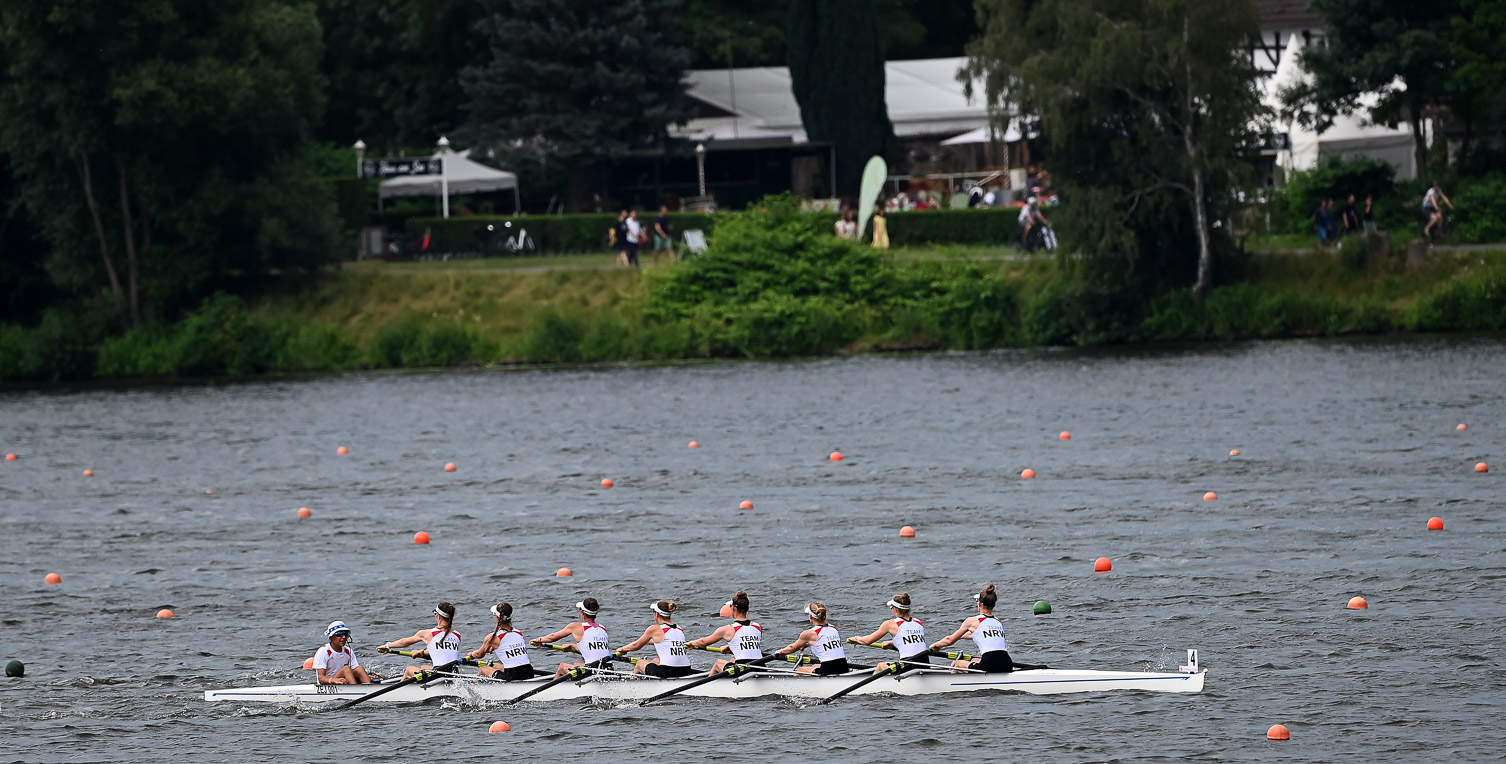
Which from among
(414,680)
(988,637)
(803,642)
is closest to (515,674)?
(414,680)

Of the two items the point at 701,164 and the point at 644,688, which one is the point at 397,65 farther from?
the point at 644,688

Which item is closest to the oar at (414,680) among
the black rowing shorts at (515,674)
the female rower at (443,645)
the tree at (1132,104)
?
the female rower at (443,645)

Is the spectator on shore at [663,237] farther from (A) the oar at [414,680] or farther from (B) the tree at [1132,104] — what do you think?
(A) the oar at [414,680]

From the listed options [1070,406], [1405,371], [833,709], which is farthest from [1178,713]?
[1405,371]

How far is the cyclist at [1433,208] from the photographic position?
173ft

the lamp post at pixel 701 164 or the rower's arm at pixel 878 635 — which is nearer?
the rower's arm at pixel 878 635

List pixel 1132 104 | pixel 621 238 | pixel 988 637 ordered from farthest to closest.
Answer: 1. pixel 621 238
2. pixel 1132 104
3. pixel 988 637

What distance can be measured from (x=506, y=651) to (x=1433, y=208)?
123 ft

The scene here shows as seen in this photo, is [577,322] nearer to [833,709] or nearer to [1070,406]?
[1070,406]

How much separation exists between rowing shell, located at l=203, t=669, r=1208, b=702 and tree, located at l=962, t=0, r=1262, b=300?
30883 mm

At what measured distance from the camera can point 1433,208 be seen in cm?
5278

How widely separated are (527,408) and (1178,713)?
2981 centimetres

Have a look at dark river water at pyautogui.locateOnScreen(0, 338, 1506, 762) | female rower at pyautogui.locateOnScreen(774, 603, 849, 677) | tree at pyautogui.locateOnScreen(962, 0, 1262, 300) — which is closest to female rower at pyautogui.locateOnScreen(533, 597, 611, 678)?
dark river water at pyautogui.locateOnScreen(0, 338, 1506, 762)

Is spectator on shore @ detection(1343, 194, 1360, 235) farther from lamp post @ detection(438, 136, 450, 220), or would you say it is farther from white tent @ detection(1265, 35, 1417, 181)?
lamp post @ detection(438, 136, 450, 220)
